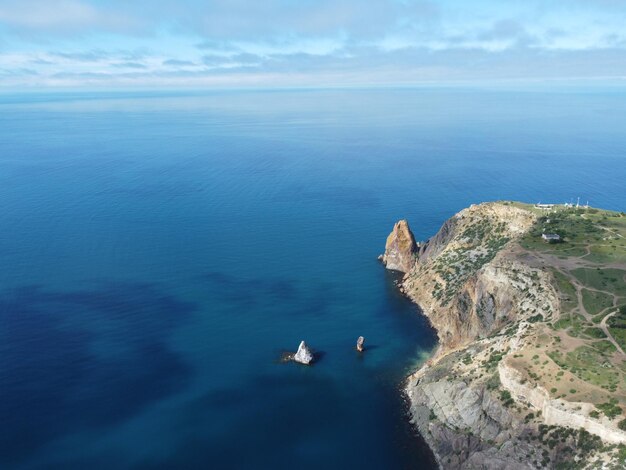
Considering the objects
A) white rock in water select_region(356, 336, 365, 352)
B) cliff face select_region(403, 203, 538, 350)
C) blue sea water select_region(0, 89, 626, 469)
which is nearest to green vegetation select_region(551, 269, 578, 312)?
cliff face select_region(403, 203, 538, 350)

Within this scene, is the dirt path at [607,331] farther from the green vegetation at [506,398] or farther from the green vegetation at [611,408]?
the green vegetation at [506,398]

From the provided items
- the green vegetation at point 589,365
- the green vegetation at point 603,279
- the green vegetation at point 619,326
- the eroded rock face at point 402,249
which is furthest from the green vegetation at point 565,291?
the eroded rock face at point 402,249

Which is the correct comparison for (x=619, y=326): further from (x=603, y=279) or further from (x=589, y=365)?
(x=603, y=279)

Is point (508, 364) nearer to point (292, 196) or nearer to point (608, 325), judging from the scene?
point (608, 325)

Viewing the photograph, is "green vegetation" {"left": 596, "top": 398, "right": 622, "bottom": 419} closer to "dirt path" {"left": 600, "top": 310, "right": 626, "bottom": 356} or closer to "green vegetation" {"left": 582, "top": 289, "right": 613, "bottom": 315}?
"dirt path" {"left": 600, "top": 310, "right": 626, "bottom": 356}

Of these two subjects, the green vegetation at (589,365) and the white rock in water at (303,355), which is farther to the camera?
the white rock in water at (303,355)

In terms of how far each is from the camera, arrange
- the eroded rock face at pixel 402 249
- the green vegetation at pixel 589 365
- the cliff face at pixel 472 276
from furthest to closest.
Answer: the eroded rock face at pixel 402 249
the cliff face at pixel 472 276
the green vegetation at pixel 589 365
